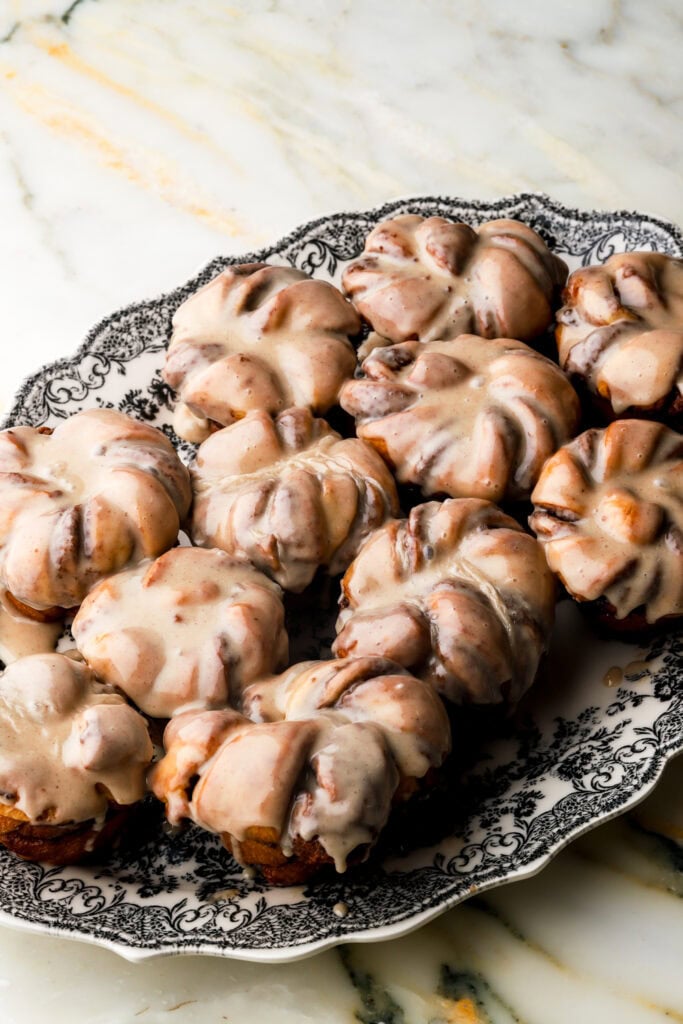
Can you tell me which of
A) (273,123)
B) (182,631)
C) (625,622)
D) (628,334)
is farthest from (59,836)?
(273,123)

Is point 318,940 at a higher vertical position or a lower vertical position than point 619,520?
lower

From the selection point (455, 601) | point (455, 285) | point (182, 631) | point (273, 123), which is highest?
point (455, 285)

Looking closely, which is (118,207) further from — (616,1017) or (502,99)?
(616,1017)

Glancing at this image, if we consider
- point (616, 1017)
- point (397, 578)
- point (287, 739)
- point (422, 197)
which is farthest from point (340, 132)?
point (616, 1017)

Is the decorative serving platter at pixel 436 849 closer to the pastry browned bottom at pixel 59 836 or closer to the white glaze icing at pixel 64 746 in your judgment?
the pastry browned bottom at pixel 59 836

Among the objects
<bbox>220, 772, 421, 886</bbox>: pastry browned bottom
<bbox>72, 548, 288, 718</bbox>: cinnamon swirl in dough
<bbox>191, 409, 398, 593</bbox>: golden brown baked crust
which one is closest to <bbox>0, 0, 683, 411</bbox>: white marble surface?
<bbox>191, 409, 398, 593</bbox>: golden brown baked crust

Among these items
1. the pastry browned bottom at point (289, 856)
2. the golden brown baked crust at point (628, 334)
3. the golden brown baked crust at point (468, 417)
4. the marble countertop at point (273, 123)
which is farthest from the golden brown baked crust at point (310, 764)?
the marble countertop at point (273, 123)

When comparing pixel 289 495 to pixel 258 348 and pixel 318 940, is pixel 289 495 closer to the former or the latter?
pixel 258 348
